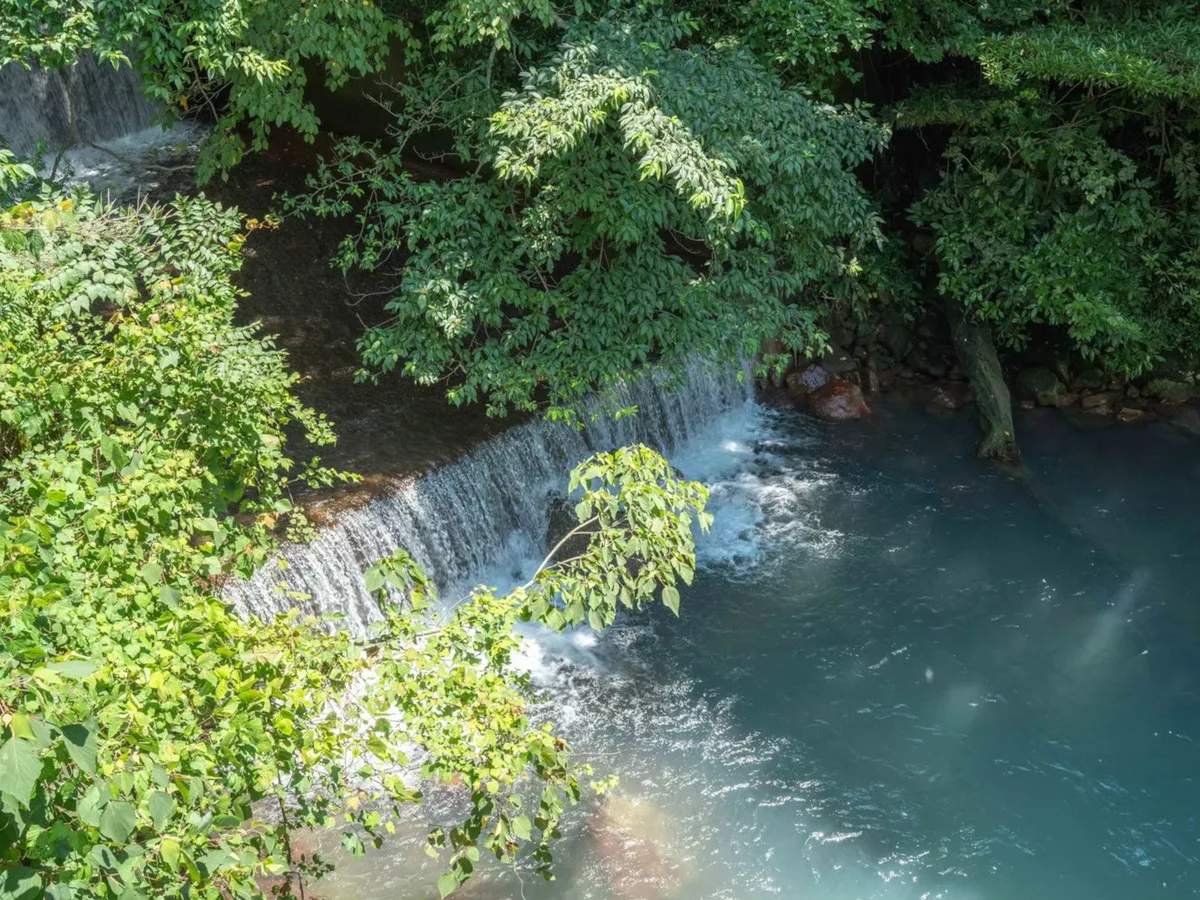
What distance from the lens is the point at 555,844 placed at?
7285mm

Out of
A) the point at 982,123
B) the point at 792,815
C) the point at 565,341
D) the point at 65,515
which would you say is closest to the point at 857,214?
the point at 982,123

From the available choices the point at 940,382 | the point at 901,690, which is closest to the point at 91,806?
the point at 901,690

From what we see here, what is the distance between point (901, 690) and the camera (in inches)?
348

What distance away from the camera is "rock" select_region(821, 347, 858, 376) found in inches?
519

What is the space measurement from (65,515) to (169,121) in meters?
7.42

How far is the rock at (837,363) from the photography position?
13.2m

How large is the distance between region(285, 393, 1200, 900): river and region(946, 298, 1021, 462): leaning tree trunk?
28cm

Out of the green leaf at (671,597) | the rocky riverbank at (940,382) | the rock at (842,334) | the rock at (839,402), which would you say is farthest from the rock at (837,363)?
the green leaf at (671,597)

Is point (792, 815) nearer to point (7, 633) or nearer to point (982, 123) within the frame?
point (7, 633)

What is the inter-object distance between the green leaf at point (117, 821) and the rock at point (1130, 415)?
11978 mm

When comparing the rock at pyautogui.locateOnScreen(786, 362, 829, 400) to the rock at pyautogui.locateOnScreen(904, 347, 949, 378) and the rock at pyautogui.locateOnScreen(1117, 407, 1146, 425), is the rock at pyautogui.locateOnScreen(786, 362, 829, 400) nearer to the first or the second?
the rock at pyautogui.locateOnScreen(904, 347, 949, 378)

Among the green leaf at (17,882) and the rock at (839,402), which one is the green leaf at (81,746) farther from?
the rock at (839,402)

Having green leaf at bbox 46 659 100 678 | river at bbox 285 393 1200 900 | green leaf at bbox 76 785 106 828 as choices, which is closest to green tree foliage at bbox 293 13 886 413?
river at bbox 285 393 1200 900

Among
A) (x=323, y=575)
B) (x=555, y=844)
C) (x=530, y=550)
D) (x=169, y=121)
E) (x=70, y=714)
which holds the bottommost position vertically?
(x=555, y=844)
